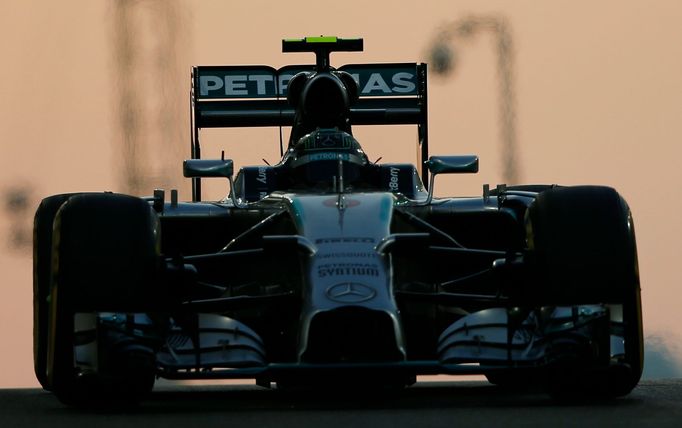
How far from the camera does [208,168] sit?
14125 mm

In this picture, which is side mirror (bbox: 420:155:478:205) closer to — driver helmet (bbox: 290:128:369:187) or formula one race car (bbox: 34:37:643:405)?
formula one race car (bbox: 34:37:643:405)

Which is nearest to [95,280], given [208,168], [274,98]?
[208,168]

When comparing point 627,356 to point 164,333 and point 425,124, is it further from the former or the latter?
point 425,124

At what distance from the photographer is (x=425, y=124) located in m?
21.3

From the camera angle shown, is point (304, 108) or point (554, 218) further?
point (304, 108)

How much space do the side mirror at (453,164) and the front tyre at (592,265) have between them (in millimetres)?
1618

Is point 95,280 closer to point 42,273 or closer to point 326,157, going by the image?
point 42,273

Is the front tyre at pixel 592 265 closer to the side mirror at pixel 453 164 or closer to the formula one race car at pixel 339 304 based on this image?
the formula one race car at pixel 339 304

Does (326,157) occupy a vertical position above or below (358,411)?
above

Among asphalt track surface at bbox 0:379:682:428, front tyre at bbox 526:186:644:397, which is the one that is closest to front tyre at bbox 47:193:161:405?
asphalt track surface at bbox 0:379:682:428

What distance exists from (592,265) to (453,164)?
215 centimetres

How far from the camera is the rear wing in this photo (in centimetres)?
2120

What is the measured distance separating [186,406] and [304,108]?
4958mm

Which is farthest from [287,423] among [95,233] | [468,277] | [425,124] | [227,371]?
[425,124]
